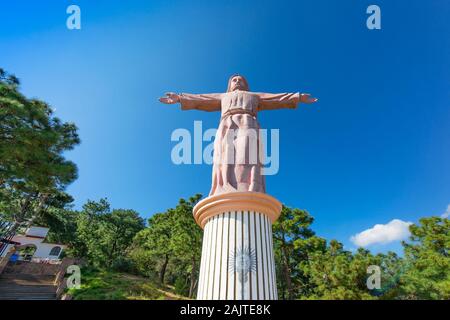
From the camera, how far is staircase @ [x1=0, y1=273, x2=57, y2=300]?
1539cm

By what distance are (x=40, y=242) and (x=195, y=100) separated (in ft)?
95.0

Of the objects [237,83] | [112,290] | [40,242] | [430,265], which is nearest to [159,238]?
[112,290]

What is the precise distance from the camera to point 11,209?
71.5 ft

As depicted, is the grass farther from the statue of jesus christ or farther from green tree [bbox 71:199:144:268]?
the statue of jesus christ

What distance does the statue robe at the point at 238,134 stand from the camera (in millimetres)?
4711

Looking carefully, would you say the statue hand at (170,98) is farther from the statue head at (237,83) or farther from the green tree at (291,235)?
the green tree at (291,235)

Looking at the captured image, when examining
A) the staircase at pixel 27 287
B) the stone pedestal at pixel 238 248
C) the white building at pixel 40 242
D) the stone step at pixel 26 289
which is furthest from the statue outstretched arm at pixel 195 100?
the white building at pixel 40 242

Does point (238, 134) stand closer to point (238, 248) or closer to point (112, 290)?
point (238, 248)

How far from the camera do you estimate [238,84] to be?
5.96 metres

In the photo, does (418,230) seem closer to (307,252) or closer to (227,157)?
(307,252)

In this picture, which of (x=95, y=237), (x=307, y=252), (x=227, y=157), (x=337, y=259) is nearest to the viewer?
(x=227, y=157)

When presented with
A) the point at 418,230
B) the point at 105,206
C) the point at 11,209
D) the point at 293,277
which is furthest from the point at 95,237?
the point at 418,230

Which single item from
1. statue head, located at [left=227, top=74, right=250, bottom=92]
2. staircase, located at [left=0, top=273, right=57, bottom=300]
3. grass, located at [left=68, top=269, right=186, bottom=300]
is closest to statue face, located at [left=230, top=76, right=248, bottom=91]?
statue head, located at [left=227, top=74, right=250, bottom=92]
